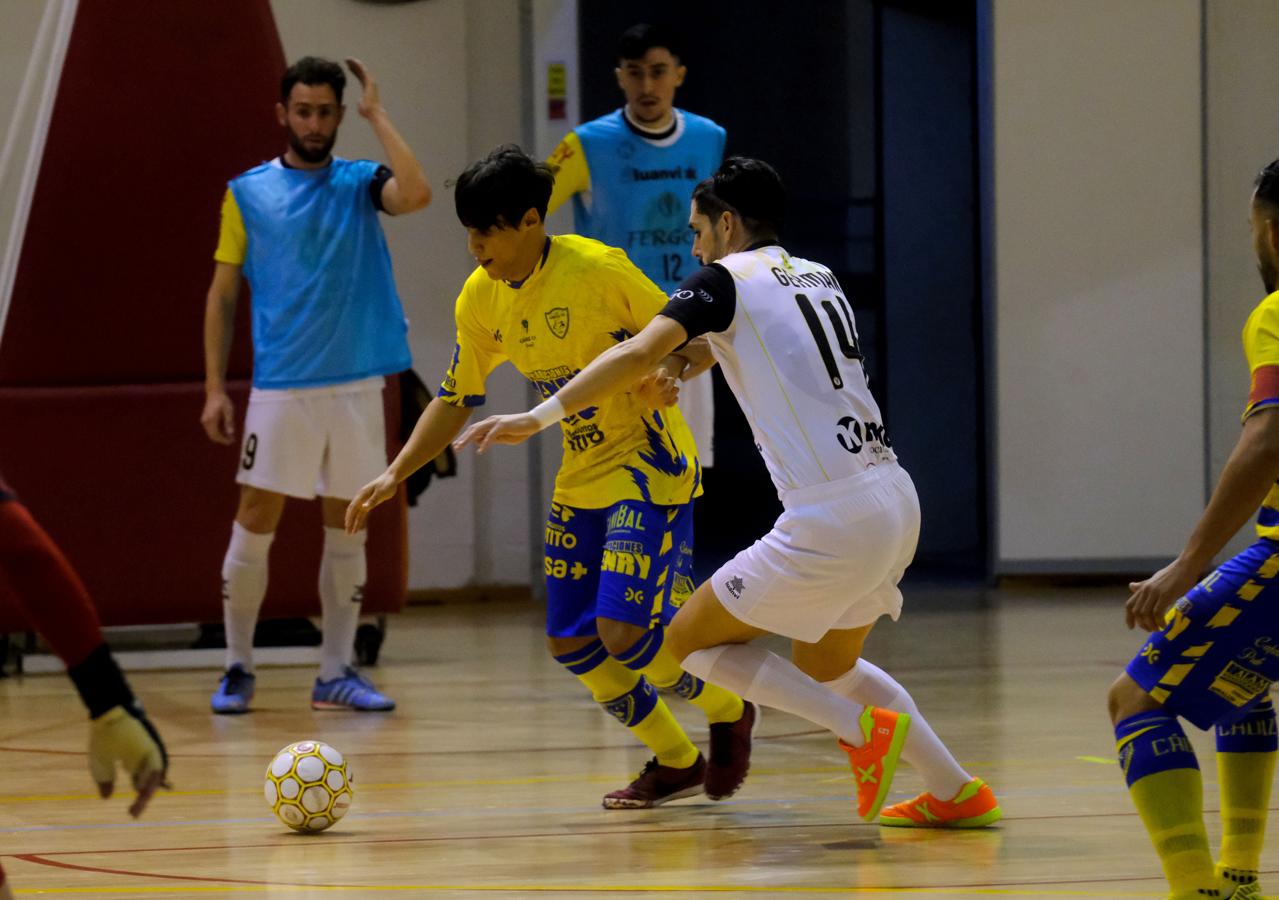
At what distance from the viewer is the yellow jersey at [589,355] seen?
432 cm

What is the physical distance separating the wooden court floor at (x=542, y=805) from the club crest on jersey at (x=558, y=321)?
117 centimetres

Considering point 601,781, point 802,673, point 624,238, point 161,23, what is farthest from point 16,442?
point 802,673

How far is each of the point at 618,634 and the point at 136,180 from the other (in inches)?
153

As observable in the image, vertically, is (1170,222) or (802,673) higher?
(1170,222)

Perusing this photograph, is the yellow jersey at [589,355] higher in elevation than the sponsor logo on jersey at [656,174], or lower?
lower

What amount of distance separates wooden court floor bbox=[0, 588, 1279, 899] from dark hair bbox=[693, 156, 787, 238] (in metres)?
1.37

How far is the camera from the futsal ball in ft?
13.6

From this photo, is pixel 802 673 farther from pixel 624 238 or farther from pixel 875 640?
pixel 875 640

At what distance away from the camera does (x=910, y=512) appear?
12.7 ft

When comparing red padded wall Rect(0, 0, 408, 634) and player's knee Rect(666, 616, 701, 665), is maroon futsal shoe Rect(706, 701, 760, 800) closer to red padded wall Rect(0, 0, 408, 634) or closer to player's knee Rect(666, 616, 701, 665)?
player's knee Rect(666, 616, 701, 665)

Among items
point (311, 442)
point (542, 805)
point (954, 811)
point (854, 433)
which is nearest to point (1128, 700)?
point (854, 433)

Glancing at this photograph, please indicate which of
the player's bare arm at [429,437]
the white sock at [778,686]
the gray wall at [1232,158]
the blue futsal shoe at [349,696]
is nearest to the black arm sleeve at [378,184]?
the blue futsal shoe at [349,696]

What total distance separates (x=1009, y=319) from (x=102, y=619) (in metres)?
4.93

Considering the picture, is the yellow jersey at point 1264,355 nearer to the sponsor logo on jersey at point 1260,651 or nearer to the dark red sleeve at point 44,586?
the sponsor logo on jersey at point 1260,651
